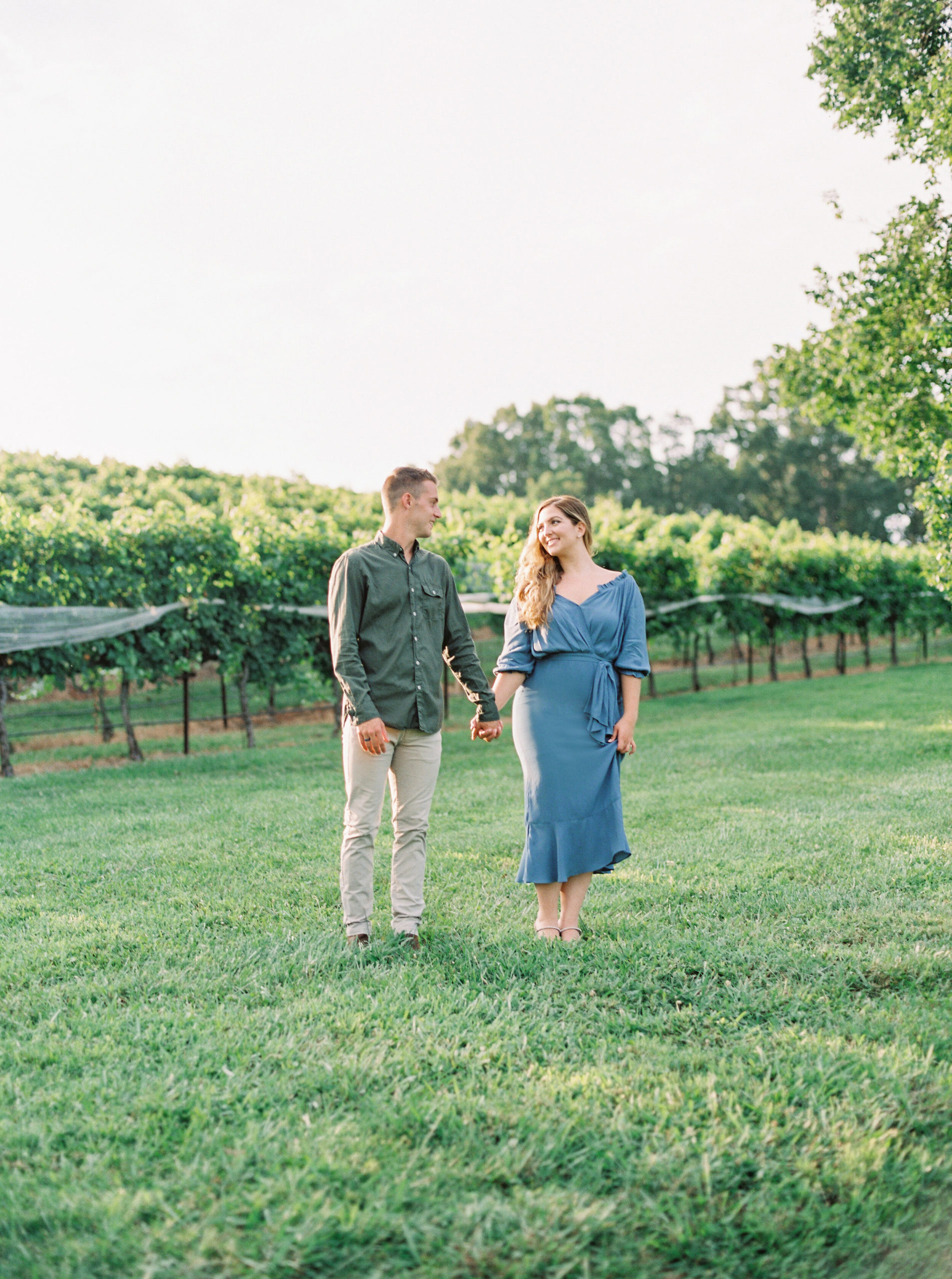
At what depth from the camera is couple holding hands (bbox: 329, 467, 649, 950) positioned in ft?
13.4

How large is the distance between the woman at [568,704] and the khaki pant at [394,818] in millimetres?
445

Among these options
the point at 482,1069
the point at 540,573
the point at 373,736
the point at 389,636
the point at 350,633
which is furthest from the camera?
the point at 540,573

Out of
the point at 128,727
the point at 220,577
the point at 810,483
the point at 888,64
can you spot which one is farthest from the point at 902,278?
the point at 810,483

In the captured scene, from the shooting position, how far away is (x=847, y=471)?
200 ft

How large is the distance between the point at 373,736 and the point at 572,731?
88cm

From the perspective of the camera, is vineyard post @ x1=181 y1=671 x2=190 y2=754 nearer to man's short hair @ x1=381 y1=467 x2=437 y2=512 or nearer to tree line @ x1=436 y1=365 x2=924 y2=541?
man's short hair @ x1=381 y1=467 x2=437 y2=512

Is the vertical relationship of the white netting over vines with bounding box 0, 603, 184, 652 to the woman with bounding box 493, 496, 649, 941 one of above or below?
above

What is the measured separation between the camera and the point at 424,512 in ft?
13.7

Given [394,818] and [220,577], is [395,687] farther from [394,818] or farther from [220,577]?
[220,577]

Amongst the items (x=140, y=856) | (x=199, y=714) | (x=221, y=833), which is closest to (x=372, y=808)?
(x=140, y=856)

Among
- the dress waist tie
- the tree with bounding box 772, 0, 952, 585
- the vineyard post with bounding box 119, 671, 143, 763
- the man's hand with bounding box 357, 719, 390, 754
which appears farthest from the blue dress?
the vineyard post with bounding box 119, 671, 143, 763

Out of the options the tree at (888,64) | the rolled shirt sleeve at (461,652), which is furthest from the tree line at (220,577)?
the rolled shirt sleeve at (461,652)

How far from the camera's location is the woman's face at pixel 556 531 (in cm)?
421

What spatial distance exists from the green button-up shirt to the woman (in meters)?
0.25
